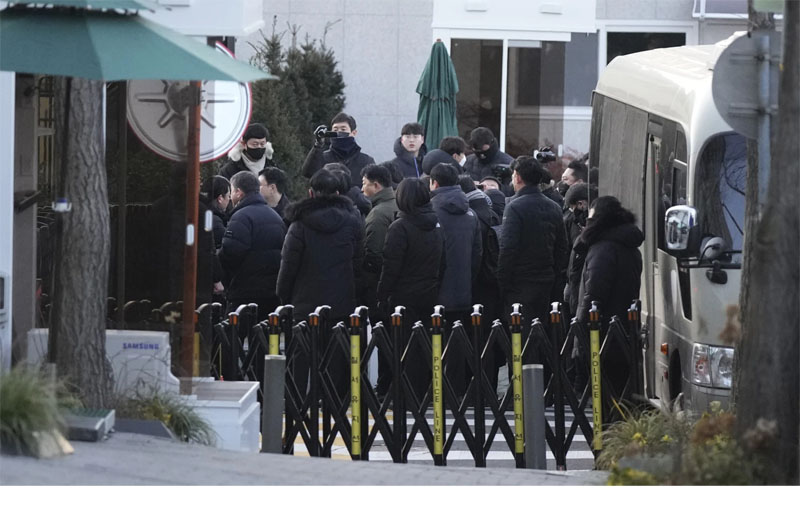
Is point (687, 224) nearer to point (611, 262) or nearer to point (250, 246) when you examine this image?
point (611, 262)

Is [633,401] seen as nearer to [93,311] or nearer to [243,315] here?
[243,315]

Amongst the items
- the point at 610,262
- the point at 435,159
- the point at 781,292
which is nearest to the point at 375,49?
the point at 435,159

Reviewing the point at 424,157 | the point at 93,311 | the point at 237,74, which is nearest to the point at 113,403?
the point at 93,311

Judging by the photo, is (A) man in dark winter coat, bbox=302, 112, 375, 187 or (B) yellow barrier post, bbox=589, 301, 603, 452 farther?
(A) man in dark winter coat, bbox=302, 112, 375, 187

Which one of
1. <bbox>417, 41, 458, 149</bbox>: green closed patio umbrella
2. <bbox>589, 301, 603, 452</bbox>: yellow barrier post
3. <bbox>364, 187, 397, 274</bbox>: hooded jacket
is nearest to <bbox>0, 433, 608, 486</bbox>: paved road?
<bbox>589, 301, 603, 452</bbox>: yellow barrier post

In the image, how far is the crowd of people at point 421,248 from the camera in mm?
12430

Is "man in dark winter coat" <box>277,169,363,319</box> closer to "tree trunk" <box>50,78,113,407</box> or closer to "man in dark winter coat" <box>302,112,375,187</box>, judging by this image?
"man in dark winter coat" <box>302,112,375,187</box>

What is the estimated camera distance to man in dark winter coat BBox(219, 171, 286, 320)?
13320mm

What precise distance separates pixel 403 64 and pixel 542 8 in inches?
100.0

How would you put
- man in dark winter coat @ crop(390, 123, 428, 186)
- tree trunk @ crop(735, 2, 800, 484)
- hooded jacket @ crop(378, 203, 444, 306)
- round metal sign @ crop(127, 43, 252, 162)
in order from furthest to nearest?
1. man in dark winter coat @ crop(390, 123, 428, 186)
2. hooded jacket @ crop(378, 203, 444, 306)
3. round metal sign @ crop(127, 43, 252, 162)
4. tree trunk @ crop(735, 2, 800, 484)

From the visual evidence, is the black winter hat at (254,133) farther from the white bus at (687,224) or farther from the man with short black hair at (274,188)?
the white bus at (687,224)

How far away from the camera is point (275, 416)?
34.9ft

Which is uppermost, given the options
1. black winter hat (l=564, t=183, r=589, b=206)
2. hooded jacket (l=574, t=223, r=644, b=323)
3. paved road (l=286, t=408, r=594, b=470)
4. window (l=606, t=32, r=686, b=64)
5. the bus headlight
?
window (l=606, t=32, r=686, b=64)

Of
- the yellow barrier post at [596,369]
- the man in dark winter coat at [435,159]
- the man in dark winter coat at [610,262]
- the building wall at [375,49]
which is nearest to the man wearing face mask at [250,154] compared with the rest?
the man in dark winter coat at [435,159]
